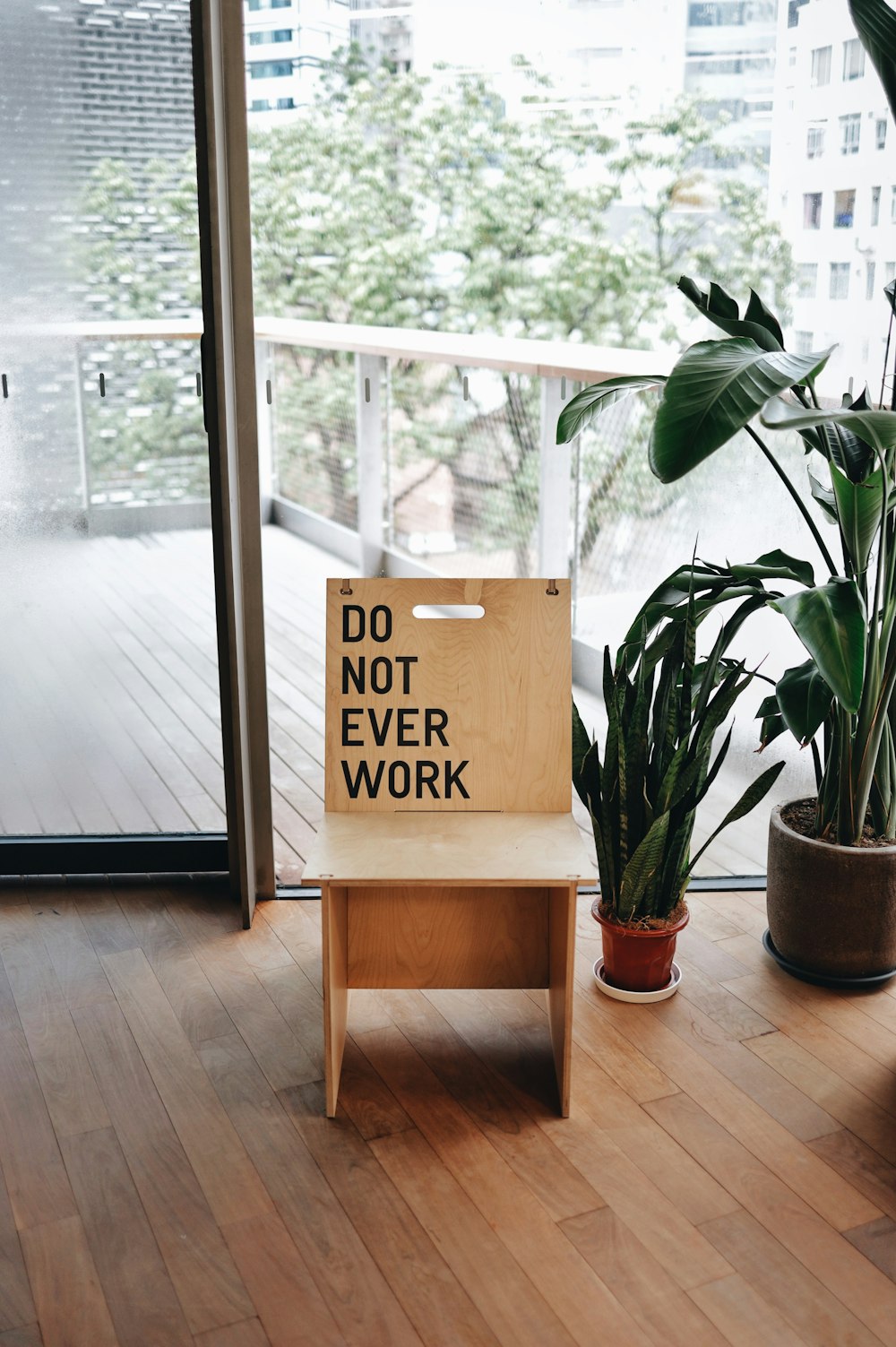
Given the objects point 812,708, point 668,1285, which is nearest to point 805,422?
point 812,708

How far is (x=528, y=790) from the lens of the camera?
→ 2219 millimetres

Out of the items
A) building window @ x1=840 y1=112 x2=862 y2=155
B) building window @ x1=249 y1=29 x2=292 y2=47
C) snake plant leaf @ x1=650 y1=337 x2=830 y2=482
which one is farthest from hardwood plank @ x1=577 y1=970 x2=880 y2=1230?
building window @ x1=249 y1=29 x2=292 y2=47

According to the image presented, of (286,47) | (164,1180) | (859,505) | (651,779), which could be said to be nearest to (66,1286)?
(164,1180)

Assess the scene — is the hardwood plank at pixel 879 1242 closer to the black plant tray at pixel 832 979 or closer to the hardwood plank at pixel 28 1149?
the black plant tray at pixel 832 979

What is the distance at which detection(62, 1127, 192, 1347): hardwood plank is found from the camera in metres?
1.66

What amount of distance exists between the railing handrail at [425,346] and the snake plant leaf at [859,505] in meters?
1.31

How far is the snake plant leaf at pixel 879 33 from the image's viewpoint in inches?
81.6

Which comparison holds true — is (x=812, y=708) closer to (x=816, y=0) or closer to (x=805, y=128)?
(x=805, y=128)

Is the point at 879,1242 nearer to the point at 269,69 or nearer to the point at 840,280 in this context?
the point at 840,280

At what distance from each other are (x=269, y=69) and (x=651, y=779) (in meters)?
2.05

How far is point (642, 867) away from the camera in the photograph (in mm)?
2275

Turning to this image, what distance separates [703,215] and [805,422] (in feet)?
15.7

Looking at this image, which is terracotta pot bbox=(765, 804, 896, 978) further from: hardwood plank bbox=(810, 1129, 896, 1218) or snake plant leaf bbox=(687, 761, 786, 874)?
hardwood plank bbox=(810, 1129, 896, 1218)

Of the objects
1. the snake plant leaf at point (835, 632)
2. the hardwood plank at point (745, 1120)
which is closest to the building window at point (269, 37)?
the snake plant leaf at point (835, 632)
